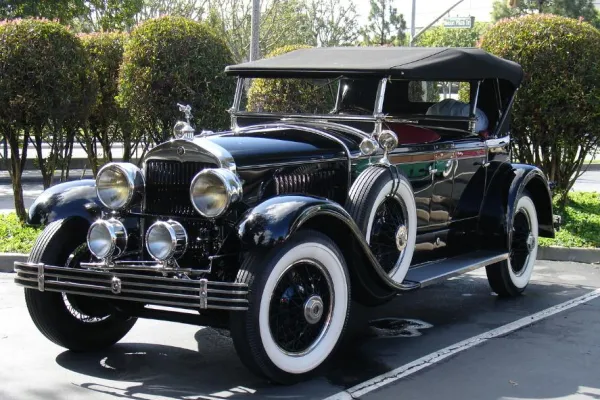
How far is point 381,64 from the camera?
5.98m

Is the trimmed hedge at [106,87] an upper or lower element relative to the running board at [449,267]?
upper

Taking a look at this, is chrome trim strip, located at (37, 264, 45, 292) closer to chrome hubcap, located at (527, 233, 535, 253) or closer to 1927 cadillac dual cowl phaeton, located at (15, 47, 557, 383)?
1927 cadillac dual cowl phaeton, located at (15, 47, 557, 383)

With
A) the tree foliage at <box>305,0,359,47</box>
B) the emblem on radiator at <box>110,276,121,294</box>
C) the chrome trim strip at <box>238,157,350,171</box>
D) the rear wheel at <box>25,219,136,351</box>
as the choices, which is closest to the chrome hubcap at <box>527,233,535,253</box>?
the chrome trim strip at <box>238,157,350,171</box>

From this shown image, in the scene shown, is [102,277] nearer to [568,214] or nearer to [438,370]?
[438,370]

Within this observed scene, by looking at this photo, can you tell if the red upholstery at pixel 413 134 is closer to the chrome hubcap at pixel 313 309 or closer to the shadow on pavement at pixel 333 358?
the shadow on pavement at pixel 333 358

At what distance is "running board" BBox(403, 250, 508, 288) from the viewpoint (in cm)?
575

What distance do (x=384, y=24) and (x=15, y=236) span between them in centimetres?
3107

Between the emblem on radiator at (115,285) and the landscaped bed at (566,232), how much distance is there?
4127mm

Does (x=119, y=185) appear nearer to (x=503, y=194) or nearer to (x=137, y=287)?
(x=137, y=287)

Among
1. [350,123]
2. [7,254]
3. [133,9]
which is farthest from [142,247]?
[133,9]

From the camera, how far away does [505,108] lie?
297 inches

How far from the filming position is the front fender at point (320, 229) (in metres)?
4.44

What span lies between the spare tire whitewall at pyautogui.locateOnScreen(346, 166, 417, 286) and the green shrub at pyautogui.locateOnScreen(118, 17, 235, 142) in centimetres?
477

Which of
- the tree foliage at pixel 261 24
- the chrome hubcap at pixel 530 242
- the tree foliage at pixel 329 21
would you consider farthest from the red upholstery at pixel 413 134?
the tree foliage at pixel 329 21
